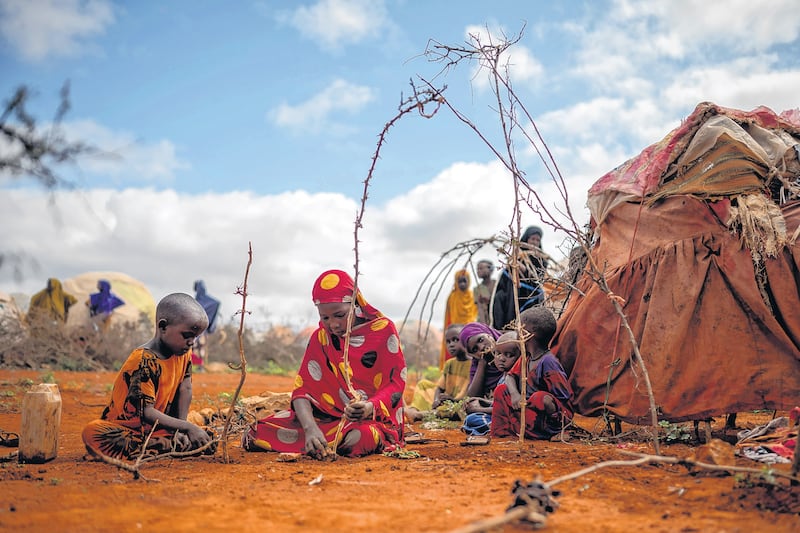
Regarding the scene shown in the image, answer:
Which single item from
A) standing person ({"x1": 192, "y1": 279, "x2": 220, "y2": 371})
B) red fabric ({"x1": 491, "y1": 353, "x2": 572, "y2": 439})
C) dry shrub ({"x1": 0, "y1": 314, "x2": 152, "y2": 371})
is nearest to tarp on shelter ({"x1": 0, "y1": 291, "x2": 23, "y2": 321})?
dry shrub ({"x1": 0, "y1": 314, "x2": 152, "y2": 371})

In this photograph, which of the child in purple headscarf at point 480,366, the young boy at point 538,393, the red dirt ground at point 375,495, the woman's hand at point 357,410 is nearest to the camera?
the red dirt ground at point 375,495

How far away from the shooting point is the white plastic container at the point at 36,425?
3.88m

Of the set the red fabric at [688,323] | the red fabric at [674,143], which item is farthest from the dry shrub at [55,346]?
the red fabric at [674,143]

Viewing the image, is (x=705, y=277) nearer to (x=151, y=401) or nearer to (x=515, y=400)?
(x=515, y=400)

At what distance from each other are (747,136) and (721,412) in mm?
1855

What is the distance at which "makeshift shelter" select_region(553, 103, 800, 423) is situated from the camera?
4266mm

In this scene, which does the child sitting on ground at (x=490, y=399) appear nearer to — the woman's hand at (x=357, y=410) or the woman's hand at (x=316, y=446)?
the woman's hand at (x=357, y=410)

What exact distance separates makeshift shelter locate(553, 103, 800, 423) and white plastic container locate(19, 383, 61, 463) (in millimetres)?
3280

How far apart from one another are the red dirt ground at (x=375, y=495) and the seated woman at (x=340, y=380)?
14.0 inches

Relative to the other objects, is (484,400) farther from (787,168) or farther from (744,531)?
(744,531)

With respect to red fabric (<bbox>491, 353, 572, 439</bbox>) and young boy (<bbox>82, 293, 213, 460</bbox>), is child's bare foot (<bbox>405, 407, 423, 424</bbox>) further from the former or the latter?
young boy (<bbox>82, 293, 213, 460</bbox>)

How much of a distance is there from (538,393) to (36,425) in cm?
331

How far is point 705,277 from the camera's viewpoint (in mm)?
4535

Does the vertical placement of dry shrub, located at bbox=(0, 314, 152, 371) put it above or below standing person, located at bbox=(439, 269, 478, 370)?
below
